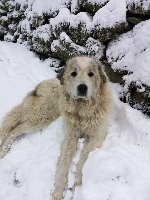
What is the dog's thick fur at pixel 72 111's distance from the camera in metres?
3.81

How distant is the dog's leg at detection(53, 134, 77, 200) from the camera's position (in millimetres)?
3451

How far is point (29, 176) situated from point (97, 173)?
38.3 inches

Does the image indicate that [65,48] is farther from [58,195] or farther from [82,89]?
[58,195]

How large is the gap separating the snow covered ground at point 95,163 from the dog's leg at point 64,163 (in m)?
0.09

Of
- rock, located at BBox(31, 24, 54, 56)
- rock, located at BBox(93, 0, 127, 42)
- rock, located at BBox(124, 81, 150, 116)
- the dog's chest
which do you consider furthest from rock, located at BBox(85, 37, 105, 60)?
the dog's chest

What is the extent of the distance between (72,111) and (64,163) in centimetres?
74

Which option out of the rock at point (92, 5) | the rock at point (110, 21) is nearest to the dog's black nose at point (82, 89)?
the rock at point (110, 21)

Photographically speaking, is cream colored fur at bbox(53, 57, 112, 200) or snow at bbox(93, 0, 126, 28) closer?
cream colored fur at bbox(53, 57, 112, 200)

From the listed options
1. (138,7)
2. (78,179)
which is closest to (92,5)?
(138,7)

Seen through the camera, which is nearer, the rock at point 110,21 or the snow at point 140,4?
the snow at point 140,4

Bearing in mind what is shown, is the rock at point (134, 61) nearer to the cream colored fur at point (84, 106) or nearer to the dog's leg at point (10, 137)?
the cream colored fur at point (84, 106)

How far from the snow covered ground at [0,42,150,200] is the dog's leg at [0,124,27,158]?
73 millimetres

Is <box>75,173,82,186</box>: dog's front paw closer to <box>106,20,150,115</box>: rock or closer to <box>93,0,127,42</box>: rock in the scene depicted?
<box>106,20,150,115</box>: rock

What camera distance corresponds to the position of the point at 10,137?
4.34m
